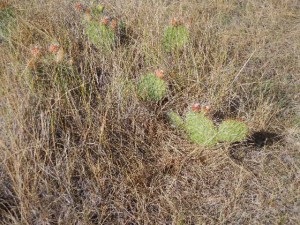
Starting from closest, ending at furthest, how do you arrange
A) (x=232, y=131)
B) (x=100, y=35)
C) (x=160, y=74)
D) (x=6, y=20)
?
(x=232, y=131) → (x=160, y=74) → (x=100, y=35) → (x=6, y=20)

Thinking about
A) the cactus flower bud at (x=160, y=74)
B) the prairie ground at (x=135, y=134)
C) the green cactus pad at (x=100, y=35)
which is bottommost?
the prairie ground at (x=135, y=134)

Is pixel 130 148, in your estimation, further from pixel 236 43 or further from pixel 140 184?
pixel 236 43

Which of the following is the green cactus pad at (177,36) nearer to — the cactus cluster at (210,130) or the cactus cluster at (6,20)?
the cactus cluster at (210,130)

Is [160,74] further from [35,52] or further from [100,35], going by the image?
[35,52]

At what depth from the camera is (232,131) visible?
1.50 m

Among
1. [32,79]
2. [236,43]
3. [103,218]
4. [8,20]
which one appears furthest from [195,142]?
[8,20]

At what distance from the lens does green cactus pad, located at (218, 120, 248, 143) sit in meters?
1.50

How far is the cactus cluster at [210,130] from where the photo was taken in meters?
1.50

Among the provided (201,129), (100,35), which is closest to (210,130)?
(201,129)

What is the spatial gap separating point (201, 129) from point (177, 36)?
787 millimetres

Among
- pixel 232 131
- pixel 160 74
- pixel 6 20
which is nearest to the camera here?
pixel 232 131

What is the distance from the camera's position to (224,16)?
2766mm

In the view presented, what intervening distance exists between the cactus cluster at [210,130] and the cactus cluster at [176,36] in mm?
663

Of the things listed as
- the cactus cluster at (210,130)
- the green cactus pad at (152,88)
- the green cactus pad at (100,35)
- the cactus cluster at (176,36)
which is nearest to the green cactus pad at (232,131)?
the cactus cluster at (210,130)
